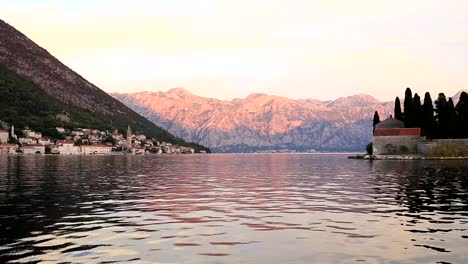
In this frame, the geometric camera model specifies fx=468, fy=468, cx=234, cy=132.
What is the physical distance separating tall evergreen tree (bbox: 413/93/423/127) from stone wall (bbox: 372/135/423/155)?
14.4 ft

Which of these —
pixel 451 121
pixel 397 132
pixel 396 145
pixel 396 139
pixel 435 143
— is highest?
pixel 451 121

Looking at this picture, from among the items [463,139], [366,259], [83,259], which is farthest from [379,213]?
[463,139]

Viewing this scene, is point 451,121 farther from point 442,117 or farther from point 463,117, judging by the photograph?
point 463,117

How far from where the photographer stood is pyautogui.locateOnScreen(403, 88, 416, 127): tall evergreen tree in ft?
416

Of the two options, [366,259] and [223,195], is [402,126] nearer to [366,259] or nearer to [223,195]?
[223,195]

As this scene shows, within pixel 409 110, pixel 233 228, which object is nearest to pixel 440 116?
pixel 409 110

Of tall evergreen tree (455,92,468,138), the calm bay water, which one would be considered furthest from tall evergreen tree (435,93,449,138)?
the calm bay water

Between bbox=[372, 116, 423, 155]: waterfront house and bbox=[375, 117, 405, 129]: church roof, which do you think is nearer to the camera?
bbox=[372, 116, 423, 155]: waterfront house

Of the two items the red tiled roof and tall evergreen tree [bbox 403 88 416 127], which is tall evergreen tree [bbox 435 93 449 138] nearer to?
the red tiled roof

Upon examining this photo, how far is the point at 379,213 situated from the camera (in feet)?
81.0

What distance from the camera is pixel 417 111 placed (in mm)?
126062

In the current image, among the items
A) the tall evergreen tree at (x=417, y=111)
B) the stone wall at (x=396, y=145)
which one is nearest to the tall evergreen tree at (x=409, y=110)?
the tall evergreen tree at (x=417, y=111)

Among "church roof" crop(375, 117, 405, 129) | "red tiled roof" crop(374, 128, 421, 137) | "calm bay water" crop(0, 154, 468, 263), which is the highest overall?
"church roof" crop(375, 117, 405, 129)

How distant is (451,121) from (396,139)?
15.8 meters
